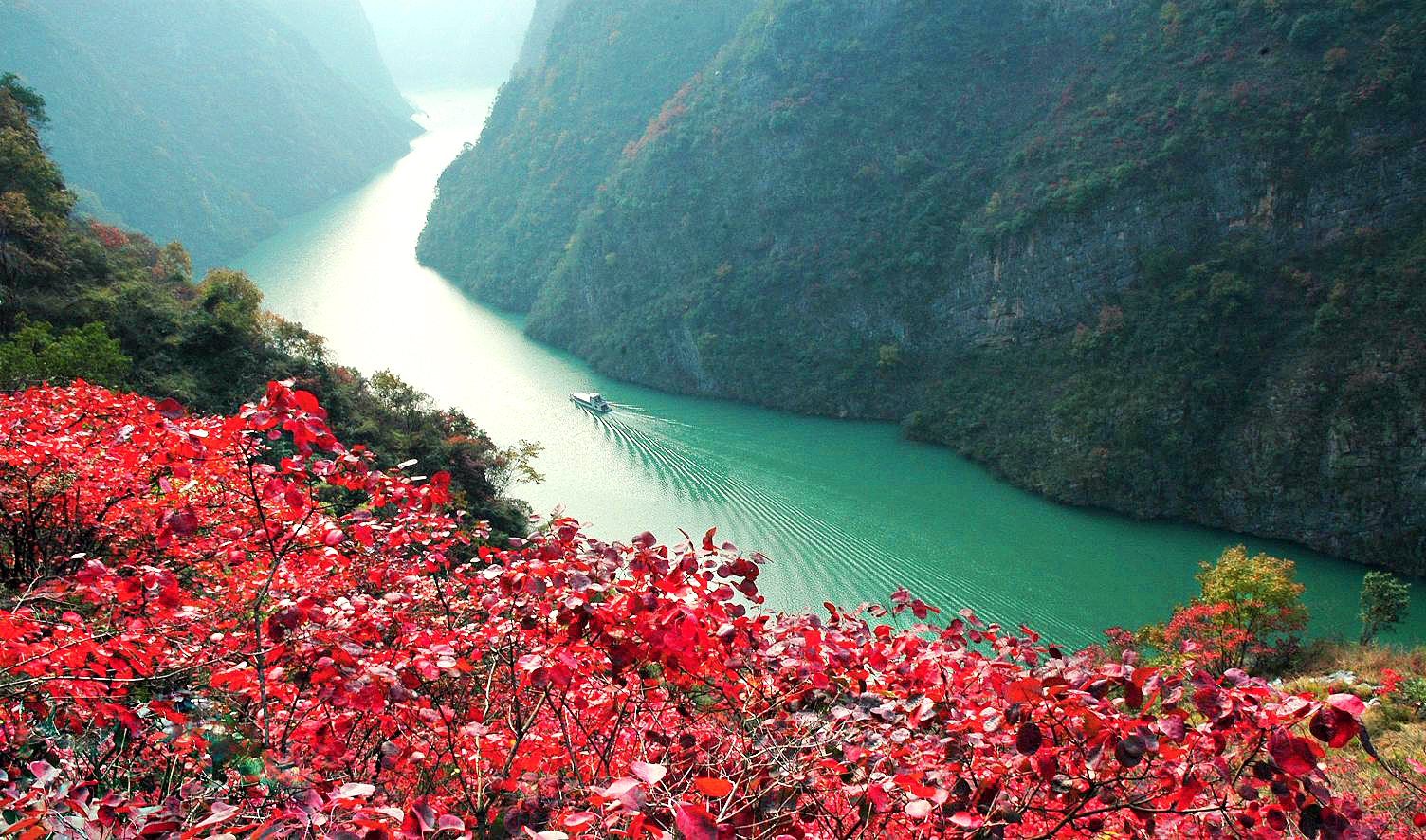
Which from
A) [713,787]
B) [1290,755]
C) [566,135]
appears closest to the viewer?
[713,787]

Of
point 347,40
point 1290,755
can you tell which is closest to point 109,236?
point 1290,755

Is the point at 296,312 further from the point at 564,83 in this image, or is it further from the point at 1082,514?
the point at 1082,514

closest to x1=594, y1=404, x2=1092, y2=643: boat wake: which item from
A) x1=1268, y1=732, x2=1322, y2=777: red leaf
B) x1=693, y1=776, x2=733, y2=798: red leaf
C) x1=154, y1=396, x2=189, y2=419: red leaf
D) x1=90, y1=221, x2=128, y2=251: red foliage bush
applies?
x1=1268, y1=732, x2=1322, y2=777: red leaf

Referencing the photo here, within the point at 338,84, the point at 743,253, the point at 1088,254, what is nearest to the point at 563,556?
the point at 1088,254

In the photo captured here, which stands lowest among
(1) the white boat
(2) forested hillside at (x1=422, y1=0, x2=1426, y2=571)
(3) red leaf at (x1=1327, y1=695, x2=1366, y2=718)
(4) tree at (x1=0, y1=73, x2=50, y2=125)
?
(1) the white boat

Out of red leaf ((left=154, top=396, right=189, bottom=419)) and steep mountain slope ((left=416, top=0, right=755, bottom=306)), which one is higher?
steep mountain slope ((left=416, top=0, right=755, bottom=306))

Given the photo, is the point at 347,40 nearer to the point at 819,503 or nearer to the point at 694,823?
the point at 819,503

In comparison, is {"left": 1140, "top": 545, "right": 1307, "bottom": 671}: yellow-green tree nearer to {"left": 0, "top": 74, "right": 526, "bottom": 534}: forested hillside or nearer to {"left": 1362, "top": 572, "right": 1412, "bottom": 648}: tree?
{"left": 1362, "top": 572, "right": 1412, "bottom": 648}: tree

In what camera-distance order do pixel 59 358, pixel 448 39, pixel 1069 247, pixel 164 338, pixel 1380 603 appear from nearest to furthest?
pixel 59 358 < pixel 1380 603 < pixel 164 338 < pixel 1069 247 < pixel 448 39
